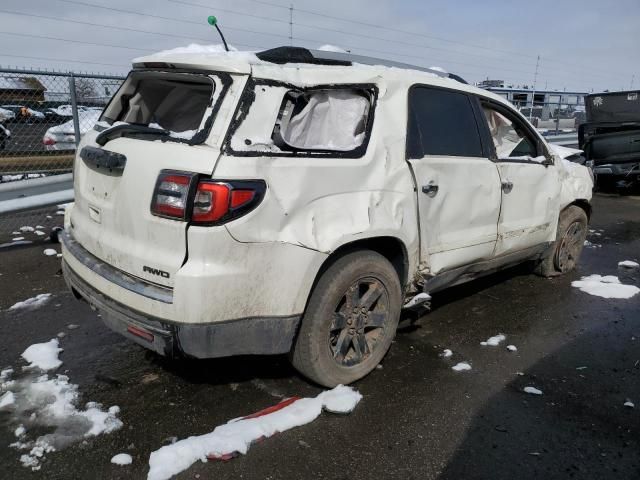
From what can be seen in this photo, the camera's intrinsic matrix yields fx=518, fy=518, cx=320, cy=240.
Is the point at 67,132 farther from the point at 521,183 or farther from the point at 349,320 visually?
the point at 521,183

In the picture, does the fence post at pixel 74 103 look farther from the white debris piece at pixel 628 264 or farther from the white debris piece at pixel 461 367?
the white debris piece at pixel 628 264

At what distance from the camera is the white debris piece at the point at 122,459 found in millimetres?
2441

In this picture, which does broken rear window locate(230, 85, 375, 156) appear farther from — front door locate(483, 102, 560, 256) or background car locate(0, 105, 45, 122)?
background car locate(0, 105, 45, 122)

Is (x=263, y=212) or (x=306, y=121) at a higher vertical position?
(x=306, y=121)

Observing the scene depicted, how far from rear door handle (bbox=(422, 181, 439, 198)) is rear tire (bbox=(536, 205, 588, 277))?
2.25m

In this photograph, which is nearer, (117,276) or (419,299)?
(117,276)

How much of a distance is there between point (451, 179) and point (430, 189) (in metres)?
0.27

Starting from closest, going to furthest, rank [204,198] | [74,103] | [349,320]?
[204,198]
[349,320]
[74,103]

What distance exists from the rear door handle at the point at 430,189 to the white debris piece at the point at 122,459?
221cm

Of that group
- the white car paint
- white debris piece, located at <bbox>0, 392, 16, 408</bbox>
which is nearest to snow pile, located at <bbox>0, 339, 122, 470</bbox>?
white debris piece, located at <bbox>0, 392, 16, 408</bbox>

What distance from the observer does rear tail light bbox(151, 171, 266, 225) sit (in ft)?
7.71

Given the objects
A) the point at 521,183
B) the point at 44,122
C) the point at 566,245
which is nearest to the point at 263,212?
the point at 521,183

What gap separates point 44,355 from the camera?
3.43m

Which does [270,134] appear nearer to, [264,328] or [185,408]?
[264,328]
